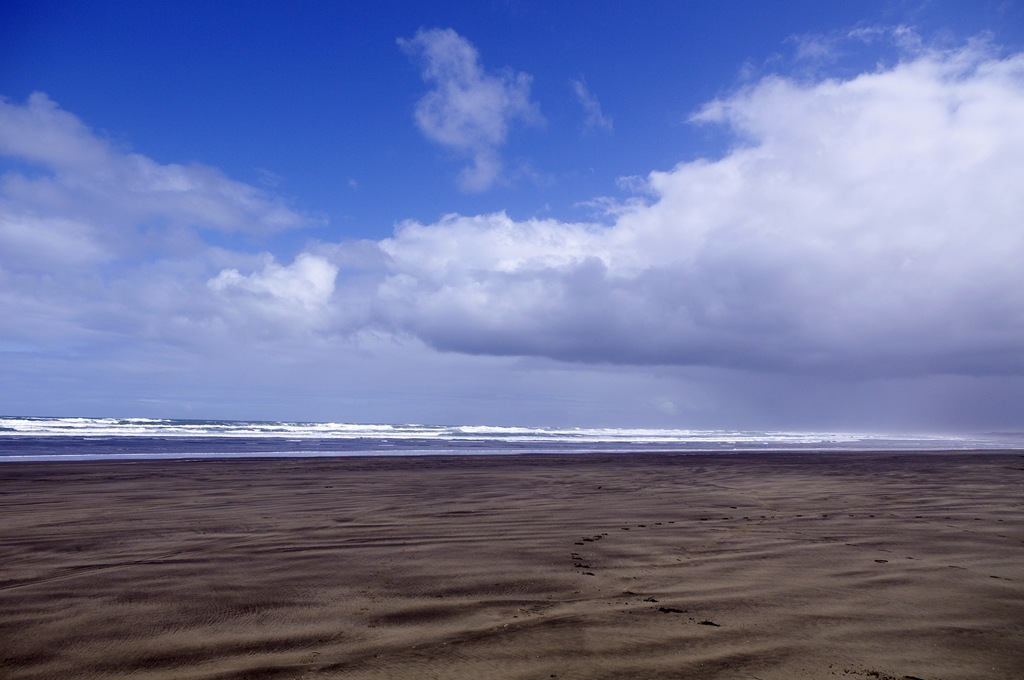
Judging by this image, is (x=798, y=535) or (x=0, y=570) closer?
(x=0, y=570)

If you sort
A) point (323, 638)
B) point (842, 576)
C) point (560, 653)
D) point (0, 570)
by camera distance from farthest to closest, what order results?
point (0, 570) < point (842, 576) < point (323, 638) < point (560, 653)

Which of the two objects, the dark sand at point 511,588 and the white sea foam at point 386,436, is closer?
the dark sand at point 511,588

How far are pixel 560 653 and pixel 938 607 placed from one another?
290cm

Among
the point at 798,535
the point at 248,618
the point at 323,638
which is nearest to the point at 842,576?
the point at 798,535

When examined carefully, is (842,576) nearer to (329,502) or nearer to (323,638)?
(323,638)

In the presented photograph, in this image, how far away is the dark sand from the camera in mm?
3504

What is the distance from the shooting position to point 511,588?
16.1 ft

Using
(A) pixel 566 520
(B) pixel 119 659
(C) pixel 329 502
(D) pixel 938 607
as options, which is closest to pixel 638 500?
(A) pixel 566 520

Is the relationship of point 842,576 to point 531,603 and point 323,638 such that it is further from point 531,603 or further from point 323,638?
point 323,638

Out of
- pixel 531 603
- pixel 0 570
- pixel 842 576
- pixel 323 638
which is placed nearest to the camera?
pixel 323 638

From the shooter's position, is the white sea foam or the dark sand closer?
the dark sand

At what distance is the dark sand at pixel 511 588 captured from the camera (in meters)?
3.50

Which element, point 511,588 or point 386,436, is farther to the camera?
point 386,436

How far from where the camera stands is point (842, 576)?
5.23m
